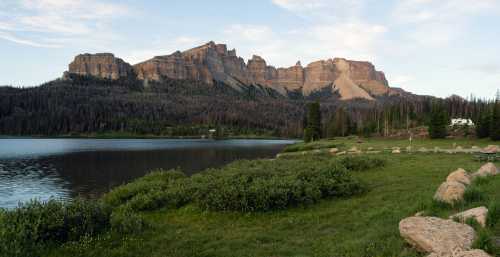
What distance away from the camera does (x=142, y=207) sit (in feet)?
68.4

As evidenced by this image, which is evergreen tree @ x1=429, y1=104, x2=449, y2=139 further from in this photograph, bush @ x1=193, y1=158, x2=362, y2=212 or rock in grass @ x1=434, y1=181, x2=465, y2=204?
rock in grass @ x1=434, y1=181, x2=465, y2=204

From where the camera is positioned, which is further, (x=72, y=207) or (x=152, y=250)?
(x=72, y=207)

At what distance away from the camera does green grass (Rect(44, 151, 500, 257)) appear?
11.4 metres

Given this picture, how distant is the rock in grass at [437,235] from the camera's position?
28.3ft

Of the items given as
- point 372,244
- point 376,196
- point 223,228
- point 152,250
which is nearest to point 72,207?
point 152,250

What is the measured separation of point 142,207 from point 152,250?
9.31 m

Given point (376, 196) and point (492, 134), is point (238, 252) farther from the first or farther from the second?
point (492, 134)

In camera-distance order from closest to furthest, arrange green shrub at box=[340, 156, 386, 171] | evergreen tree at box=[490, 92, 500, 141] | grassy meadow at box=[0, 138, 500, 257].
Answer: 1. grassy meadow at box=[0, 138, 500, 257]
2. green shrub at box=[340, 156, 386, 171]
3. evergreen tree at box=[490, 92, 500, 141]

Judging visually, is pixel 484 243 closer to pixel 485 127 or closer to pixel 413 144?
pixel 413 144

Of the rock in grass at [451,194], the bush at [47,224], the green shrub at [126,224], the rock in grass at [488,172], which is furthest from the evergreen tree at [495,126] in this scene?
the bush at [47,224]

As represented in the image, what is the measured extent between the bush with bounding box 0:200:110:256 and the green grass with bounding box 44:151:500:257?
70cm

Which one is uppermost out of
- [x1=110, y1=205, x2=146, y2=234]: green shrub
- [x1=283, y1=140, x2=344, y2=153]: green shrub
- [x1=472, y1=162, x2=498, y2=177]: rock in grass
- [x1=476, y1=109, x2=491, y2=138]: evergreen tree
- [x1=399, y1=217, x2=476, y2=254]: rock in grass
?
[x1=476, y1=109, x2=491, y2=138]: evergreen tree

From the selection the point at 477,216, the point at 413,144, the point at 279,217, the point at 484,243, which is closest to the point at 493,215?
the point at 477,216

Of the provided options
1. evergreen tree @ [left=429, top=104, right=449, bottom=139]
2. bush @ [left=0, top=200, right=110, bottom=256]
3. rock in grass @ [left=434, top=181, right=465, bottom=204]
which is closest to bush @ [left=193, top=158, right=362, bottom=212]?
bush @ [left=0, top=200, right=110, bottom=256]
